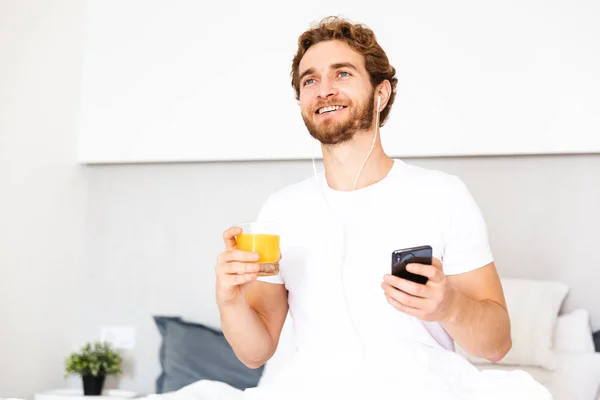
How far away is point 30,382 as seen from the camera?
3.32 m

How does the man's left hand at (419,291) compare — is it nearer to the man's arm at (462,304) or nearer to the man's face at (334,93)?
the man's arm at (462,304)

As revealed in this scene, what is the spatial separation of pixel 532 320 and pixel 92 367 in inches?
78.0

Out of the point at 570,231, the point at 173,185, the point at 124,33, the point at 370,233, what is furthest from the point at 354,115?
the point at 124,33

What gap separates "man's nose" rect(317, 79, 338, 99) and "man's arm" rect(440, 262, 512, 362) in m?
0.59

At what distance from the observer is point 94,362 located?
11.0ft

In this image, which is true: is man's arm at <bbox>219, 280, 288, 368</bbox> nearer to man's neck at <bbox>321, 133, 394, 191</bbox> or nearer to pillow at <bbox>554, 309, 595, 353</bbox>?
man's neck at <bbox>321, 133, 394, 191</bbox>

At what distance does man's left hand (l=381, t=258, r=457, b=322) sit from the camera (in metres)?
1.41

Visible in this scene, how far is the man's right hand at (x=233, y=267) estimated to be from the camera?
158 centimetres

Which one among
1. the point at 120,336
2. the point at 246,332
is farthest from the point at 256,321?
the point at 120,336

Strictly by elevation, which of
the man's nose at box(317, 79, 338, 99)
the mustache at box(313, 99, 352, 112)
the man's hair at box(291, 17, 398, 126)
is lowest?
the mustache at box(313, 99, 352, 112)

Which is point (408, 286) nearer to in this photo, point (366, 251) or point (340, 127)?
point (366, 251)

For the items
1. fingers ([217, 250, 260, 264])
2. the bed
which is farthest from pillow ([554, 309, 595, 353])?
fingers ([217, 250, 260, 264])

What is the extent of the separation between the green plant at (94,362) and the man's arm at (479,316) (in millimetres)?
2114

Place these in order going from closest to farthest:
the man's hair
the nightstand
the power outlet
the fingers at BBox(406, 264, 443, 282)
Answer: the fingers at BBox(406, 264, 443, 282) → the man's hair → the nightstand → the power outlet
